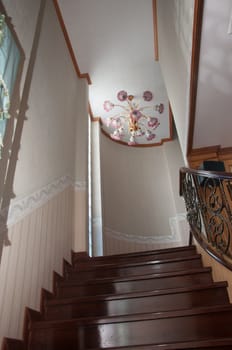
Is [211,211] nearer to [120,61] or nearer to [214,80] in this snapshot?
[214,80]

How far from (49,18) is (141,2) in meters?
1.55

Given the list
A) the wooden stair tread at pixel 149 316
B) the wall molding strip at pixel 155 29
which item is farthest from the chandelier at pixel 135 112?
the wooden stair tread at pixel 149 316

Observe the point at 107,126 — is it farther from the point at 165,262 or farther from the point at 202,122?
the point at 165,262

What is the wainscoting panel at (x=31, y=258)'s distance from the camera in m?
1.99

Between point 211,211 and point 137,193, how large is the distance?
4.25 m

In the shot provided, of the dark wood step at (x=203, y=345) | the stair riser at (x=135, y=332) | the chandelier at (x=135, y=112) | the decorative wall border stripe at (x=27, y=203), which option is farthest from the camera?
the chandelier at (x=135, y=112)

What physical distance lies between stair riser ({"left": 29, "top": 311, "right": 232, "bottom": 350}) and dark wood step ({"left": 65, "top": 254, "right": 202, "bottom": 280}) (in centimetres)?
95

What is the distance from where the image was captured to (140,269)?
10.0 feet

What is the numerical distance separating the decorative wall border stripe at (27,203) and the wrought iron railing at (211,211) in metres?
1.51

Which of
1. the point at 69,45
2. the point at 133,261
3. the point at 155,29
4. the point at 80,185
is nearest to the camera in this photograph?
the point at 133,261

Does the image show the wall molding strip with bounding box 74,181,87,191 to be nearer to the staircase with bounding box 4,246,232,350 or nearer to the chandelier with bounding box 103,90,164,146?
the staircase with bounding box 4,246,232,350

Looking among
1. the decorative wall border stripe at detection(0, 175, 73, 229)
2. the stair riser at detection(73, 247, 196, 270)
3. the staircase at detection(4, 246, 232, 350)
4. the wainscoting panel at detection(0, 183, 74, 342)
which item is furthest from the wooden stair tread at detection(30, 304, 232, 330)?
the stair riser at detection(73, 247, 196, 270)

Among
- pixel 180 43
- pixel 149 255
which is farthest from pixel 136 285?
pixel 180 43

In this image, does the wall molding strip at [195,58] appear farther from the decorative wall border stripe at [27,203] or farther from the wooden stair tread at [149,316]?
the wooden stair tread at [149,316]
